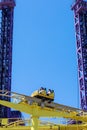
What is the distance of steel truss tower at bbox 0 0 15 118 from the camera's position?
89625 mm

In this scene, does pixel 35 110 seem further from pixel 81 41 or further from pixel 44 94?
pixel 81 41

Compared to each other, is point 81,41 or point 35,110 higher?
point 81,41

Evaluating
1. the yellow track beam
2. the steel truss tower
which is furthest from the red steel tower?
the yellow track beam

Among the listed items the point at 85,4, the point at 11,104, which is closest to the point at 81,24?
the point at 85,4

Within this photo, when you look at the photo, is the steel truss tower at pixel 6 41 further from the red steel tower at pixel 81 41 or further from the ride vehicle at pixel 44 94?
the ride vehicle at pixel 44 94

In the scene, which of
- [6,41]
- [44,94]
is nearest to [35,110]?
[44,94]

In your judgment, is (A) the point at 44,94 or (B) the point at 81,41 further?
(B) the point at 81,41

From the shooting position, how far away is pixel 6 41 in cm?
9375

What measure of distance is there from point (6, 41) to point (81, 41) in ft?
61.8

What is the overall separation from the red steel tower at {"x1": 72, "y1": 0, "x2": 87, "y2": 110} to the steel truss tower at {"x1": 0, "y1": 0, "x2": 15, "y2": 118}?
16813 mm

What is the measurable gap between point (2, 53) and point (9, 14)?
10.8m

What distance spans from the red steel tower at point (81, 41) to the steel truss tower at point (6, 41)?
1681 cm

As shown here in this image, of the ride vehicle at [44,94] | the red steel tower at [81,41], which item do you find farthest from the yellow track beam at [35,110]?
the red steel tower at [81,41]

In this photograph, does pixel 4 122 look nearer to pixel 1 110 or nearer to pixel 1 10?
pixel 1 110
